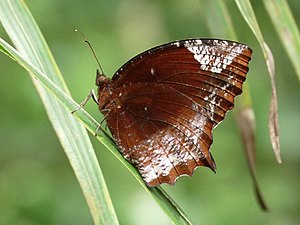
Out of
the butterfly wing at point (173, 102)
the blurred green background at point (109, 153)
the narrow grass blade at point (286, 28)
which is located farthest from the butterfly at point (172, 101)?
the blurred green background at point (109, 153)

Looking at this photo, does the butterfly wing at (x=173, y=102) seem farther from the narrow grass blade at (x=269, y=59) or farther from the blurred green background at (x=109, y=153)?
the blurred green background at (x=109, y=153)

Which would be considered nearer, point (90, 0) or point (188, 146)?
point (188, 146)

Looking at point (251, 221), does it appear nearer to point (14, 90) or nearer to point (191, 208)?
point (191, 208)

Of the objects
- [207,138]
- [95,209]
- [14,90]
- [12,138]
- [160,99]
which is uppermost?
[14,90]

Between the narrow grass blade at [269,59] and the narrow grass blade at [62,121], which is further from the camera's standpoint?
the narrow grass blade at [269,59]

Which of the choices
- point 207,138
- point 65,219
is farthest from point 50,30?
point 207,138

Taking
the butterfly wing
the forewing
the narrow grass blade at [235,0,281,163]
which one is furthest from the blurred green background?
the narrow grass blade at [235,0,281,163]

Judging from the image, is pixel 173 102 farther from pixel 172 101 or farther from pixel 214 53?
pixel 214 53
